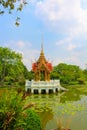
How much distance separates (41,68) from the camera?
97.7 ft

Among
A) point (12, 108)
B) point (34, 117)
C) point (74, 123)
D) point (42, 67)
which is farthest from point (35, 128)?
point (42, 67)

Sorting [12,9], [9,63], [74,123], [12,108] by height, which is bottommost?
[74,123]

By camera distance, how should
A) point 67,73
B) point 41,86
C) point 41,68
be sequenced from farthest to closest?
1. point 67,73
2. point 41,68
3. point 41,86

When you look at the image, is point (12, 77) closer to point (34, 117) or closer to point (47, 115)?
point (47, 115)

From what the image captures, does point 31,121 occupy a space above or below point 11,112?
below

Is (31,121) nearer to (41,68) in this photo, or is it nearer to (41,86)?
(41,86)

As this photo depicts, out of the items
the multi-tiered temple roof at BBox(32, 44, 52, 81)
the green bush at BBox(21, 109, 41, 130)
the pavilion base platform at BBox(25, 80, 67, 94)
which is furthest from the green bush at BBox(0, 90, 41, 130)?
the multi-tiered temple roof at BBox(32, 44, 52, 81)

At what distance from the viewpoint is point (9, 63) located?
37281 millimetres

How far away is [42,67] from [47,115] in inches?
659

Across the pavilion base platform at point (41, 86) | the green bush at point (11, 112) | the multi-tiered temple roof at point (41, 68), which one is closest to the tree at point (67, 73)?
the multi-tiered temple roof at point (41, 68)

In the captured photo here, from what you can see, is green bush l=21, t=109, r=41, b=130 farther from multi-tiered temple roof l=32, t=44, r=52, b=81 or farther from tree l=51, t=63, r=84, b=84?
tree l=51, t=63, r=84, b=84

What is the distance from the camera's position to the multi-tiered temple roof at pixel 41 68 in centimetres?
2952

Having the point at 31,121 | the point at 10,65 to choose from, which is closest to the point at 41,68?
the point at 10,65

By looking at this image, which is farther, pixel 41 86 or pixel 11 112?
pixel 41 86
